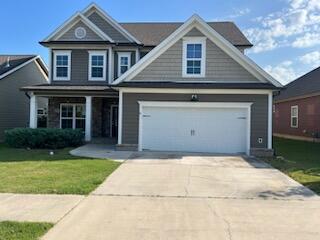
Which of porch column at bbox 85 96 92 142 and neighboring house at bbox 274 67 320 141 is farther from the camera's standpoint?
neighboring house at bbox 274 67 320 141

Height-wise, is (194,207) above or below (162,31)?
below

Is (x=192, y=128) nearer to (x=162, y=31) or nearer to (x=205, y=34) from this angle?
(x=205, y=34)

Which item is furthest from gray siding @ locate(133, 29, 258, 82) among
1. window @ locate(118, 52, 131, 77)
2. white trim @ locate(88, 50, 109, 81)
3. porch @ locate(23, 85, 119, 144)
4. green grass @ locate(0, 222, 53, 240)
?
green grass @ locate(0, 222, 53, 240)

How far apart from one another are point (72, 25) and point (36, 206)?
1784 centimetres

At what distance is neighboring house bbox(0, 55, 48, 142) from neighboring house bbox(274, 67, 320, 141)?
1799cm

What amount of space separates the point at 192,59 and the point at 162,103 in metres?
2.64

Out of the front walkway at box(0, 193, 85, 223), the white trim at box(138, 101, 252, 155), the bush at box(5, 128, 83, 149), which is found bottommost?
the front walkway at box(0, 193, 85, 223)

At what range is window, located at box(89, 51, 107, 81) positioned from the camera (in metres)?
24.0

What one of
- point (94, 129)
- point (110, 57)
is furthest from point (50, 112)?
point (110, 57)

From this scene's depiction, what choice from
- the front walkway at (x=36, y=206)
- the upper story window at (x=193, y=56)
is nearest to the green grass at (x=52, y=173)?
the front walkway at (x=36, y=206)

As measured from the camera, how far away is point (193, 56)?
19.6 metres

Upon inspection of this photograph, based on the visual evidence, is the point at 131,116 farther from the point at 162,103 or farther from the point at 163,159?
the point at 163,159

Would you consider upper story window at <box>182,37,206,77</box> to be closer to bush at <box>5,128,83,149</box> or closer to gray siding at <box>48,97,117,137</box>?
bush at <box>5,128,83,149</box>

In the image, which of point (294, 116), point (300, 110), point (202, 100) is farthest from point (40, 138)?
point (294, 116)
